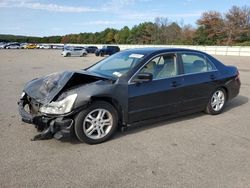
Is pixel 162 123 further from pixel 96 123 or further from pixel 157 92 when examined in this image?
pixel 96 123

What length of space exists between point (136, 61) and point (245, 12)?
207 ft

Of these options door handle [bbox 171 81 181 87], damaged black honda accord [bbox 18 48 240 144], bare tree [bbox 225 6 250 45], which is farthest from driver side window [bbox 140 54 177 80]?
bare tree [bbox 225 6 250 45]

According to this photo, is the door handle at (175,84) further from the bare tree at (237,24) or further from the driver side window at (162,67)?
the bare tree at (237,24)

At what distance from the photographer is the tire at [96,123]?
4473mm

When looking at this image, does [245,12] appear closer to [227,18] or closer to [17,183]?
[227,18]

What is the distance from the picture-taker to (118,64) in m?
5.72

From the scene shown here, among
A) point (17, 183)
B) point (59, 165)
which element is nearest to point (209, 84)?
point (59, 165)

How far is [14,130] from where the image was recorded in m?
5.25

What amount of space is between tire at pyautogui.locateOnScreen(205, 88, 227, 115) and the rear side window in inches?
21.7

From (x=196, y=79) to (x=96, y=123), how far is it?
2319mm

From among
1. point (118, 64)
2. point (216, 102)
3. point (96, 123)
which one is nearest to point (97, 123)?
point (96, 123)

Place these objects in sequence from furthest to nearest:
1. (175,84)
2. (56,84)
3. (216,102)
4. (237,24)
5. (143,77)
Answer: (237,24) < (216,102) < (175,84) < (143,77) < (56,84)

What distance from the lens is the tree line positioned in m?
58.4

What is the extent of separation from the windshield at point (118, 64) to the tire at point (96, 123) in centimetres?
69
